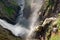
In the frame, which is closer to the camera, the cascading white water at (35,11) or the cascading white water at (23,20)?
the cascading white water at (23,20)

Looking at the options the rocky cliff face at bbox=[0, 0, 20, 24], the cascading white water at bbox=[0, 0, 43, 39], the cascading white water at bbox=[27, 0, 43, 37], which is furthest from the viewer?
the cascading white water at bbox=[27, 0, 43, 37]

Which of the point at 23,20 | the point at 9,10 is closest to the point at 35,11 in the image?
the point at 23,20

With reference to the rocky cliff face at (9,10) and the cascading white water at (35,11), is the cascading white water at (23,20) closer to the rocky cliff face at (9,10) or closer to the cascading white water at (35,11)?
the cascading white water at (35,11)

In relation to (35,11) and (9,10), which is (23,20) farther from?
(9,10)

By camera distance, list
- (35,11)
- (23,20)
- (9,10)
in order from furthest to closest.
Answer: (23,20) < (9,10) < (35,11)

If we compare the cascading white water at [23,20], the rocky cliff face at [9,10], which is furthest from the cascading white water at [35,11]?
the rocky cliff face at [9,10]

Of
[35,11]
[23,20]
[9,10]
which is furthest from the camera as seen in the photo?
[23,20]

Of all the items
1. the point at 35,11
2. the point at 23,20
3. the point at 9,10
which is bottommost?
the point at 23,20

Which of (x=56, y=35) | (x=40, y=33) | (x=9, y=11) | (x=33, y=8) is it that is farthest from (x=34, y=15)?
(x=56, y=35)

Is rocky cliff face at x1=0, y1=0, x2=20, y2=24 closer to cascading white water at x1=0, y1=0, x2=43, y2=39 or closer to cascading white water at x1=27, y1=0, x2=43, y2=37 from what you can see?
cascading white water at x1=0, y1=0, x2=43, y2=39

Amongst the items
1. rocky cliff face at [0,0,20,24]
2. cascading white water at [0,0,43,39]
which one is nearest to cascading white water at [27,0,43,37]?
cascading white water at [0,0,43,39]

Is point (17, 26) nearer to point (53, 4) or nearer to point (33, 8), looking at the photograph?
point (33, 8)
